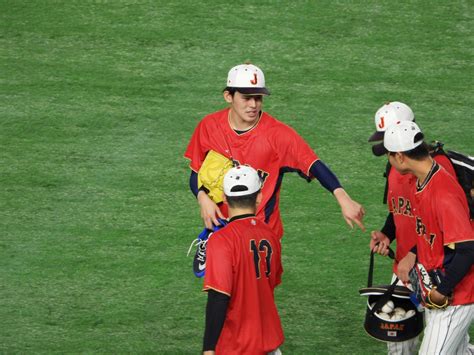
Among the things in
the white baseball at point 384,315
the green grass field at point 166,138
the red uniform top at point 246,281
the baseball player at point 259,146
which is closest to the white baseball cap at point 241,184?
the red uniform top at point 246,281

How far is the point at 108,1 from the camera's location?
12938mm

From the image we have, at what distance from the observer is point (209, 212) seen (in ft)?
22.0

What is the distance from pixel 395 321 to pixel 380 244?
501mm

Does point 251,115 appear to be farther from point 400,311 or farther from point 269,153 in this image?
point 400,311

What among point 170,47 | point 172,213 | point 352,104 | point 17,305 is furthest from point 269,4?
point 17,305

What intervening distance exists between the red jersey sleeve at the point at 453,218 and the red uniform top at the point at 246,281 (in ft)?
3.06

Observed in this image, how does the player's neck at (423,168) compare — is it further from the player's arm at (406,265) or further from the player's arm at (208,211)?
the player's arm at (208,211)

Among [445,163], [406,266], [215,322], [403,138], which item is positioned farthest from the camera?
[406,266]

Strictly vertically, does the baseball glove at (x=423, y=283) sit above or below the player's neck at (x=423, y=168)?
below

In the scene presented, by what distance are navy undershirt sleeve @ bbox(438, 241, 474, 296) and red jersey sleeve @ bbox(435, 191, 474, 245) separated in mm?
55

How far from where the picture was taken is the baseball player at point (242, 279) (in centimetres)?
555

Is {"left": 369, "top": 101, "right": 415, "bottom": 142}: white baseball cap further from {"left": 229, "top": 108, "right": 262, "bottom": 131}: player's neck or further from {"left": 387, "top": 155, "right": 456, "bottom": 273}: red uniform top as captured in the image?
{"left": 229, "top": 108, "right": 262, "bottom": 131}: player's neck

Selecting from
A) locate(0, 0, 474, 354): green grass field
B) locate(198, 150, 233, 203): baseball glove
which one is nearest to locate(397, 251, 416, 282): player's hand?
locate(0, 0, 474, 354): green grass field

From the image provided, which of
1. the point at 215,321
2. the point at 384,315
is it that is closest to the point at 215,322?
the point at 215,321
